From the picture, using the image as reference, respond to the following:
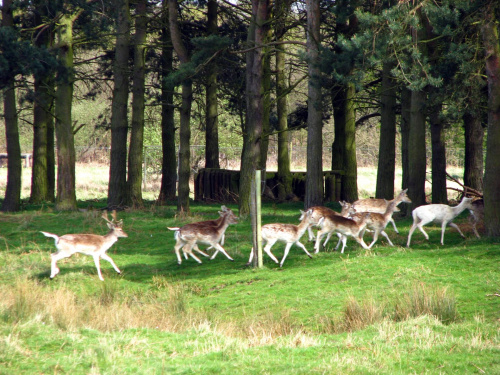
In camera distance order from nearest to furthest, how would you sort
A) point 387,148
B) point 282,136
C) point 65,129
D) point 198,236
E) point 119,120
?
point 198,236, point 387,148, point 65,129, point 119,120, point 282,136

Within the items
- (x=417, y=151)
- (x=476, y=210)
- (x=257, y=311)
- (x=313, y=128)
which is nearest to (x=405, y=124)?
(x=417, y=151)

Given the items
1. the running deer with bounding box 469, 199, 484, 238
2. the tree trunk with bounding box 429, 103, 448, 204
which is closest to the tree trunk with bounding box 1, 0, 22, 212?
the tree trunk with bounding box 429, 103, 448, 204

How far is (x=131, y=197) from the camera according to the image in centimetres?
2547

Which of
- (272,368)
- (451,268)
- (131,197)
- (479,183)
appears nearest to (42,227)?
(131,197)

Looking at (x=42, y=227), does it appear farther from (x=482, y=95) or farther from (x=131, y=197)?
(x=482, y=95)

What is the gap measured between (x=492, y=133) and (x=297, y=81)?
9651mm

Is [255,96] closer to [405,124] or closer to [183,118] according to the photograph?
[183,118]

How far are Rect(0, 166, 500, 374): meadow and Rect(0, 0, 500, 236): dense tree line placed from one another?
4.15m

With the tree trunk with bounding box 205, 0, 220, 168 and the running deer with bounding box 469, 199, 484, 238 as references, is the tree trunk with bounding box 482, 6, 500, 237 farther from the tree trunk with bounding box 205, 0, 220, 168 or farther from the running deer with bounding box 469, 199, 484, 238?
the tree trunk with bounding box 205, 0, 220, 168

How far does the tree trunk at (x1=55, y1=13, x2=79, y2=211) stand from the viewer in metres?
24.1

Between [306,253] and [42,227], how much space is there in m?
9.25

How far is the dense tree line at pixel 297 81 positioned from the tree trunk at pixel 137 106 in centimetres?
5

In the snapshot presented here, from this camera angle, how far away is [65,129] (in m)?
24.5

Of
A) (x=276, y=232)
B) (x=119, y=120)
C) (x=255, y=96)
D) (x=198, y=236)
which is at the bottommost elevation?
(x=198, y=236)
